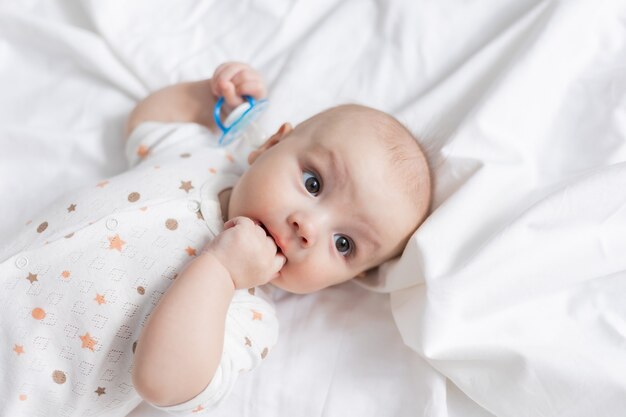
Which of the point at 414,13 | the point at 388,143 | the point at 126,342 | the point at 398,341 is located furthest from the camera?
the point at 414,13

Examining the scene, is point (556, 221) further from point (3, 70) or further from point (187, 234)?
point (3, 70)

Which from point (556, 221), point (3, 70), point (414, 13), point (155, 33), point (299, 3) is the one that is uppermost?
point (3, 70)

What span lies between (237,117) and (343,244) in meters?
0.47

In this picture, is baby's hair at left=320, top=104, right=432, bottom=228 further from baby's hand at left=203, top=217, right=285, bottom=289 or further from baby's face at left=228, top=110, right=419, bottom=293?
baby's hand at left=203, top=217, right=285, bottom=289

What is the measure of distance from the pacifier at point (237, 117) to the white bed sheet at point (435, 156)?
57 mm

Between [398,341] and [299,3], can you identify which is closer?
[398,341]

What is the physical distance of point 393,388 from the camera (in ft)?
4.75

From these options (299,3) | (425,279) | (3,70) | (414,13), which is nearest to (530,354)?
(425,279)

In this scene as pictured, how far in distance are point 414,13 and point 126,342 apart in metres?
1.13

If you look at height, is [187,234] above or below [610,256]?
above

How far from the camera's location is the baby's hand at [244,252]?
1.28 metres

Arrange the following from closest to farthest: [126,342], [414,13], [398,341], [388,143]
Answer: [126,342]
[388,143]
[398,341]
[414,13]

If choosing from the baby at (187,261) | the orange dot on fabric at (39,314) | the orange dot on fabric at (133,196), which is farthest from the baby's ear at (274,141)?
the orange dot on fabric at (39,314)

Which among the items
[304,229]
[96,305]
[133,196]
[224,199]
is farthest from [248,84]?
[96,305]
